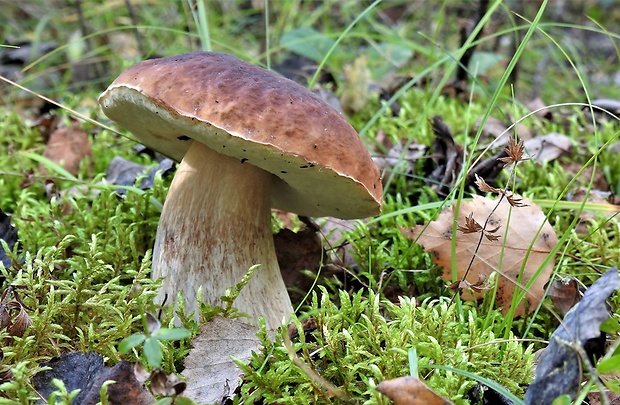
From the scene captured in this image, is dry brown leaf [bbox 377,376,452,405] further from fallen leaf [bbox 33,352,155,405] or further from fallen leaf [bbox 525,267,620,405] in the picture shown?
fallen leaf [bbox 33,352,155,405]

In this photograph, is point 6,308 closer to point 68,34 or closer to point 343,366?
point 343,366

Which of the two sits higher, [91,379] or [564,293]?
[91,379]

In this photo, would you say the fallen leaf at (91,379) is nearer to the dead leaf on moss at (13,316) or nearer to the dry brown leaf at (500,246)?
the dead leaf on moss at (13,316)

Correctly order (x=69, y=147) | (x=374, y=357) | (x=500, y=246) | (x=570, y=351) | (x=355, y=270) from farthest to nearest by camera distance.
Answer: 1. (x=69, y=147)
2. (x=355, y=270)
3. (x=500, y=246)
4. (x=374, y=357)
5. (x=570, y=351)

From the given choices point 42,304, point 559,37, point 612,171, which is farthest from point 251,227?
point 559,37

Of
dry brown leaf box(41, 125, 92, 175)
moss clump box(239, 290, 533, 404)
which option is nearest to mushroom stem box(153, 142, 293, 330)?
moss clump box(239, 290, 533, 404)

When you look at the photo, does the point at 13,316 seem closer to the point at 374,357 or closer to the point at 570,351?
the point at 374,357

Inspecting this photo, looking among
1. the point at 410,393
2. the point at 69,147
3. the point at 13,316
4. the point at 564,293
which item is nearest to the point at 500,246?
the point at 564,293
